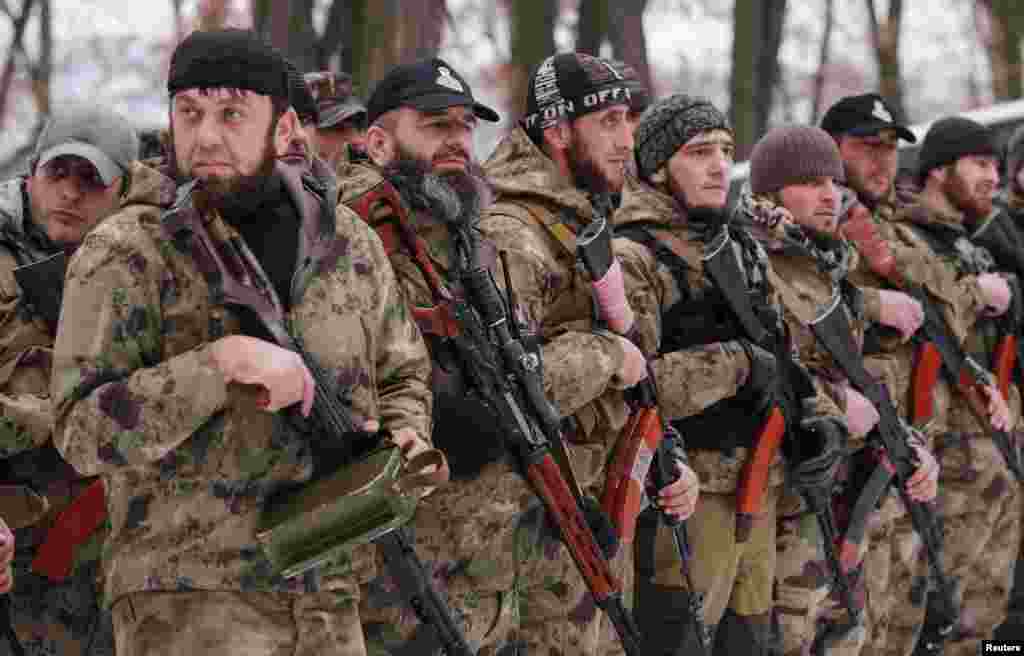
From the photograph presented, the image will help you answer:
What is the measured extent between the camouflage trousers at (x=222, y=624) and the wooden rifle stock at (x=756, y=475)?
213cm

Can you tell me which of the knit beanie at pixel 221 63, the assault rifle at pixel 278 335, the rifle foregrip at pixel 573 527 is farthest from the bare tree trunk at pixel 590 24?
the assault rifle at pixel 278 335

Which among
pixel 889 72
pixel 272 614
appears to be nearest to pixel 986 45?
pixel 889 72

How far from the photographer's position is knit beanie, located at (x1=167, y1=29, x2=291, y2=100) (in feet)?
10.3

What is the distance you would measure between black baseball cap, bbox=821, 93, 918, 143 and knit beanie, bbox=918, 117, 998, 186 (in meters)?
0.67

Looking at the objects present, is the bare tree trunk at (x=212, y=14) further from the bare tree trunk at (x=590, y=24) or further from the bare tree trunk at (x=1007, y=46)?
the bare tree trunk at (x=1007, y=46)

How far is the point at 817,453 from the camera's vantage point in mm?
5301

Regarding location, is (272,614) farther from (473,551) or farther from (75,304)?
(473,551)

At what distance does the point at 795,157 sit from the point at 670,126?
741 millimetres

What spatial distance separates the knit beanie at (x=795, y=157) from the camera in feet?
18.9

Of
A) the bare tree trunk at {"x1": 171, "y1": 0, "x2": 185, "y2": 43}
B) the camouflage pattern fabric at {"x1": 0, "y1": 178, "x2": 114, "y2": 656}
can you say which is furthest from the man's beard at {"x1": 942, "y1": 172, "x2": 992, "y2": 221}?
the bare tree trunk at {"x1": 171, "y1": 0, "x2": 185, "y2": 43}

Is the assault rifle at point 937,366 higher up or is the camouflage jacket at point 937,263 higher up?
the camouflage jacket at point 937,263

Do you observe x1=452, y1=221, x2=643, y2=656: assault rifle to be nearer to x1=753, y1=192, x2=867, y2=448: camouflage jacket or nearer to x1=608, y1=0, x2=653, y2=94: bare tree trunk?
x1=753, y1=192, x2=867, y2=448: camouflage jacket

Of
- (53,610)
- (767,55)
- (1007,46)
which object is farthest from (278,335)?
(1007,46)

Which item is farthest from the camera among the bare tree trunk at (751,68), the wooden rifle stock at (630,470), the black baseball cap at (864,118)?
the bare tree trunk at (751,68)
